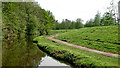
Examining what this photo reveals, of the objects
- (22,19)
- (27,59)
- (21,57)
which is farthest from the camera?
(22,19)

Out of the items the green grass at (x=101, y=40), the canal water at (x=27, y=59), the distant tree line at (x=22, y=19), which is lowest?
the canal water at (x=27, y=59)

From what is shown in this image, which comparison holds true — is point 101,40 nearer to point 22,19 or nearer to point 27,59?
point 27,59

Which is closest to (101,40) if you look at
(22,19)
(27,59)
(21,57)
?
(27,59)

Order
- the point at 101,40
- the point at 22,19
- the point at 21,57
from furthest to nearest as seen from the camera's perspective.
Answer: the point at 22,19 < the point at 101,40 < the point at 21,57

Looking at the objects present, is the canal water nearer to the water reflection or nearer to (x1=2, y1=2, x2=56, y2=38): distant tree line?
the water reflection

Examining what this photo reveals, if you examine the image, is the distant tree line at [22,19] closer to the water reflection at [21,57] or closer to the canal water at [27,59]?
the water reflection at [21,57]

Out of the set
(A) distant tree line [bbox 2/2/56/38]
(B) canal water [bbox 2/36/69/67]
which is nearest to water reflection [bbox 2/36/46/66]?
(B) canal water [bbox 2/36/69/67]

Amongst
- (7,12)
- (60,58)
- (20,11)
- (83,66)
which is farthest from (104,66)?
(20,11)

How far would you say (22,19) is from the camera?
54.3 meters

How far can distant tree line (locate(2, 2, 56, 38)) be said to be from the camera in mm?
44528

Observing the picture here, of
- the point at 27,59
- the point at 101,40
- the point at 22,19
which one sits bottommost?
the point at 27,59

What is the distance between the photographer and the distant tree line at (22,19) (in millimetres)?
44528

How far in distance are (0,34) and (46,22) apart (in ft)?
113


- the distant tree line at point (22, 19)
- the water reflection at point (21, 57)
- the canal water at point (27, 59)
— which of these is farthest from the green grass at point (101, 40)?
the distant tree line at point (22, 19)
